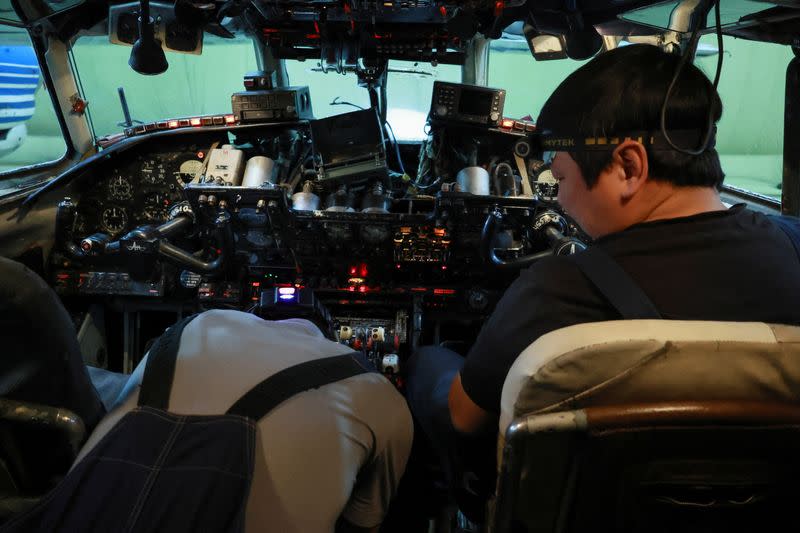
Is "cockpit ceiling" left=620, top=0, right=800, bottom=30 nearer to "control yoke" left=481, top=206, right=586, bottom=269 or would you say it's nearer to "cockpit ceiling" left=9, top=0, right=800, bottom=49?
"cockpit ceiling" left=9, top=0, right=800, bottom=49

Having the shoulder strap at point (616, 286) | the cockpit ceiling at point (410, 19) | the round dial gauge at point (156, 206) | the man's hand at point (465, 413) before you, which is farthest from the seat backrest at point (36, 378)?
the round dial gauge at point (156, 206)

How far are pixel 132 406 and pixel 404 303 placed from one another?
6.93 feet

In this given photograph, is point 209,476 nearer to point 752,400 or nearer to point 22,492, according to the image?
point 22,492

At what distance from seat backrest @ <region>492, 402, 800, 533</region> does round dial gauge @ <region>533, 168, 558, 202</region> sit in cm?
198

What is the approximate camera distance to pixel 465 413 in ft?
3.94

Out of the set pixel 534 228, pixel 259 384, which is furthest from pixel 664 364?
pixel 534 228

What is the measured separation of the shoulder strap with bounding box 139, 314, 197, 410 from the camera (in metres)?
0.99

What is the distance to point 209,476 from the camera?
34.0 inches

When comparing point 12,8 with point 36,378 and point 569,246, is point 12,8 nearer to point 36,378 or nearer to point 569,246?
point 36,378

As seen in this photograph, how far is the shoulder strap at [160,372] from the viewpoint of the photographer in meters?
0.99

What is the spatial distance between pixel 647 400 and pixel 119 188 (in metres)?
3.37

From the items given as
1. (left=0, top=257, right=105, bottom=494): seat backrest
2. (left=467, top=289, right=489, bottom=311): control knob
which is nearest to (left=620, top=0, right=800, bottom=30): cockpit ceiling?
(left=467, top=289, right=489, bottom=311): control knob

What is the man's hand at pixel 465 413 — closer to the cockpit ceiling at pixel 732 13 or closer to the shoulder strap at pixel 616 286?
the shoulder strap at pixel 616 286

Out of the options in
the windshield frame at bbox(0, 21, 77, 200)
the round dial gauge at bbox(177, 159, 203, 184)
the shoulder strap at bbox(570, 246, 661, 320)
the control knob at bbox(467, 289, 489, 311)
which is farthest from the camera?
the round dial gauge at bbox(177, 159, 203, 184)
